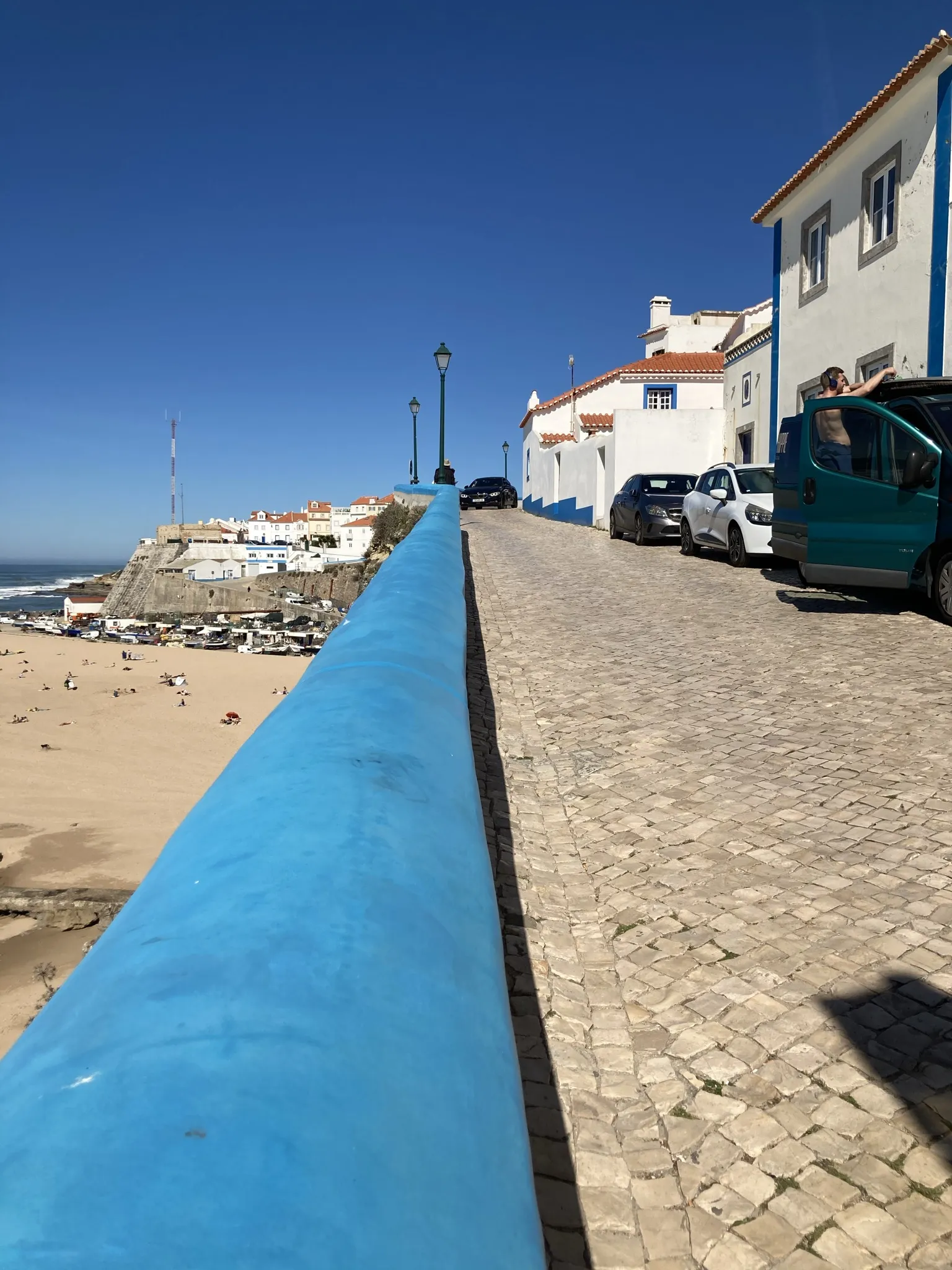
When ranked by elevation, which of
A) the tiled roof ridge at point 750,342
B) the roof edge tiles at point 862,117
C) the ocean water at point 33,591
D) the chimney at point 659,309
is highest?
the chimney at point 659,309

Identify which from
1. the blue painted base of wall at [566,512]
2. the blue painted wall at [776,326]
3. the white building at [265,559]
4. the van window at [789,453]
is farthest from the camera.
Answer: the white building at [265,559]

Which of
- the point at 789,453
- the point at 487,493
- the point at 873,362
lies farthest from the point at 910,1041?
the point at 487,493

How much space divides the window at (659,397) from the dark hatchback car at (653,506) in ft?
46.6

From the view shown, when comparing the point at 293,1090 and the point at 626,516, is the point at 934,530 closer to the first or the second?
the point at 293,1090

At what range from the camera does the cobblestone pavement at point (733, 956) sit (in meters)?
2.10

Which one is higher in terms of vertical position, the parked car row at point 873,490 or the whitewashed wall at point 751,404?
the whitewashed wall at point 751,404

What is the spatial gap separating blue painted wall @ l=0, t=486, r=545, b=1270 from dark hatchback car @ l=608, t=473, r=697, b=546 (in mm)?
18161

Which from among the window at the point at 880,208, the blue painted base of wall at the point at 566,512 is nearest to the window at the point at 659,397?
the blue painted base of wall at the point at 566,512

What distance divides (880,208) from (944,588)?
10165 millimetres

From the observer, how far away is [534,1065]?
2633 millimetres

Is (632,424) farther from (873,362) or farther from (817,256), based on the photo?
(873,362)

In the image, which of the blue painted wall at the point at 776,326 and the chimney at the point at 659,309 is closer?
the blue painted wall at the point at 776,326

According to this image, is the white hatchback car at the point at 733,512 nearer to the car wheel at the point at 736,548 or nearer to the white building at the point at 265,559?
the car wheel at the point at 736,548

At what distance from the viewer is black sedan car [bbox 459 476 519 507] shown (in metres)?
40.0
